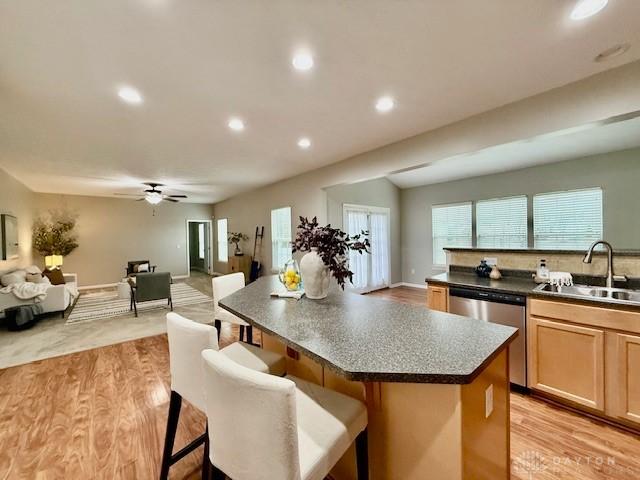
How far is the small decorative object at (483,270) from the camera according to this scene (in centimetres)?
297

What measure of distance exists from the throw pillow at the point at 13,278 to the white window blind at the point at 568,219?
9339 mm

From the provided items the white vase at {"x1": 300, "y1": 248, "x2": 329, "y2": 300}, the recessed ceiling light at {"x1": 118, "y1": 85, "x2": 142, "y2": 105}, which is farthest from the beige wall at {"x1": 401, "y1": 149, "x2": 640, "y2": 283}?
the recessed ceiling light at {"x1": 118, "y1": 85, "x2": 142, "y2": 105}

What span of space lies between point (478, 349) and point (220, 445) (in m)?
1.03

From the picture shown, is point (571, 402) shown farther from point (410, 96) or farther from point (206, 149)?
point (206, 149)

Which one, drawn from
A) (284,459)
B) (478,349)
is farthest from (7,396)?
(478,349)

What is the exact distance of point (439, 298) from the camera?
2867mm

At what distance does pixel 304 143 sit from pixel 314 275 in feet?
7.88

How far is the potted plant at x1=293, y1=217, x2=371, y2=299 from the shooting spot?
6.07 ft

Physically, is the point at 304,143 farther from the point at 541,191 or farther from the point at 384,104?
the point at 541,191

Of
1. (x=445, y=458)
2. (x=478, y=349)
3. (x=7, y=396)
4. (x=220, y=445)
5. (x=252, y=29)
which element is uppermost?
(x=252, y=29)

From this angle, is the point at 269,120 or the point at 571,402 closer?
the point at 571,402

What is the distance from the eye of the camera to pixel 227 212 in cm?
888

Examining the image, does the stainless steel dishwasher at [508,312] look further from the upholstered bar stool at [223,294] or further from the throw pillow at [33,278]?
the throw pillow at [33,278]

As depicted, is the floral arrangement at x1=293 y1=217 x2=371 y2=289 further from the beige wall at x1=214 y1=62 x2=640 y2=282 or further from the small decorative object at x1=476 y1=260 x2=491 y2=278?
the beige wall at x1=214 y1=62 x2=640 y2=282
